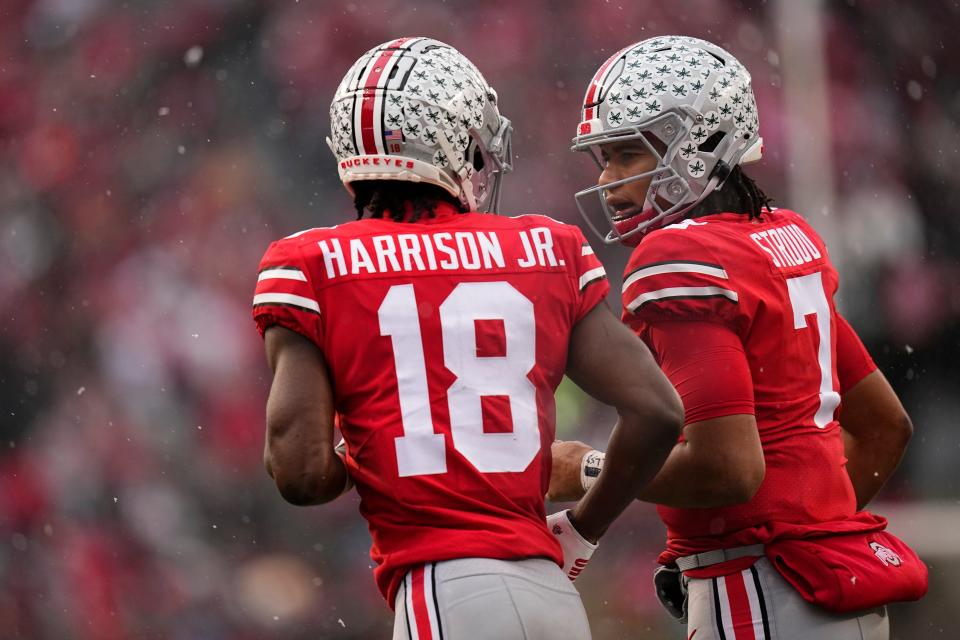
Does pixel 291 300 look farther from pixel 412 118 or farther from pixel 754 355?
pixel 754 355

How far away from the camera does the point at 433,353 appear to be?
7.52 feet

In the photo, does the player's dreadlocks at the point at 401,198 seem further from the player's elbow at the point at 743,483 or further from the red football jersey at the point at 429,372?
the player's elbow at the point at 743,483

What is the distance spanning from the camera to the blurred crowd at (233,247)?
19.7ft

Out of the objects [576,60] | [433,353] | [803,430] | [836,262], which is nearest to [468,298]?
[433,353]

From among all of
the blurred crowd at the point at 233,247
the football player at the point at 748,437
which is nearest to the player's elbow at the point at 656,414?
the football player at the point at 748,437

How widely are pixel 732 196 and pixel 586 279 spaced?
0.72 m

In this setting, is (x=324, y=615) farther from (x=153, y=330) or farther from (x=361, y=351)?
(x=361, y=351)

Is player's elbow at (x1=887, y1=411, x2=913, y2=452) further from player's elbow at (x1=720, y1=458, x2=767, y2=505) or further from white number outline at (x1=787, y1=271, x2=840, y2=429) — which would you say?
player's elbow at (x1=720, y1=458, x2=767, y2=505)

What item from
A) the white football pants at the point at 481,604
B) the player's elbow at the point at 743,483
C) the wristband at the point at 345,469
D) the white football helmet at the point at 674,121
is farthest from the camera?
the white football helmet at the point at 674,121

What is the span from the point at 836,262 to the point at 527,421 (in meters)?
3.90

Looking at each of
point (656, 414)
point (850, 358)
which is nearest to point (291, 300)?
point (656, 414)

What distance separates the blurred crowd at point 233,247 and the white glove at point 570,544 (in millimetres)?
3572

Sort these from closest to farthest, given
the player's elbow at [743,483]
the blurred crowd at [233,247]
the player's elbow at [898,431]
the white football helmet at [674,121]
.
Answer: the player's elbow at [743,483], the white football helmet at [674,121], the player's elbow at [898,431], the blurred crowd at [233,247]

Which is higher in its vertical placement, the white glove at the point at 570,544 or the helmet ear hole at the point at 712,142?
the helmet ear hole at the point at 712,142
